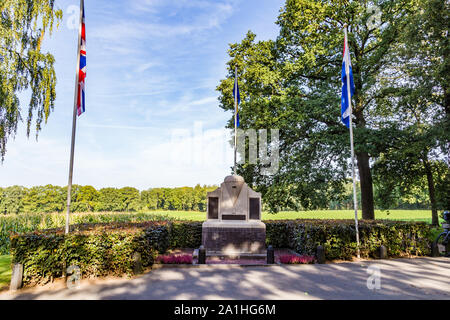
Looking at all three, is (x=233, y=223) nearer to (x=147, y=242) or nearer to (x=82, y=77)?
(x=147, y=242)

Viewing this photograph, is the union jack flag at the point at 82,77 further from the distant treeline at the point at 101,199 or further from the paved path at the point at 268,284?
the distant treeline at the point at 101,199

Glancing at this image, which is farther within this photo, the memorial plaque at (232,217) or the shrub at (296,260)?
the memorial plaque at (232,217)

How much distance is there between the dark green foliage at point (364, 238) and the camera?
951 centimetres

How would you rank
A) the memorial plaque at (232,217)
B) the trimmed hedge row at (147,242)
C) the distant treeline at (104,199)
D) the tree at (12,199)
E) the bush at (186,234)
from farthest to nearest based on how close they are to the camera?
the distant treeline at (104,199) → the tree at (12,199) → the bush at (186,234) → the memorial plaque at (232,217) → the trimmed hedge row at (147,242)

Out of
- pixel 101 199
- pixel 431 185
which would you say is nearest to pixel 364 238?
pixel 431 185

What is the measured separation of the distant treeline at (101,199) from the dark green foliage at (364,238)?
4607 cm

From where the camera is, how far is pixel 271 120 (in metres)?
16.2

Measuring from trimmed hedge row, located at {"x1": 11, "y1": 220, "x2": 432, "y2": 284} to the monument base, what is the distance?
171cm

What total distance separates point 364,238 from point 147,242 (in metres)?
8.08

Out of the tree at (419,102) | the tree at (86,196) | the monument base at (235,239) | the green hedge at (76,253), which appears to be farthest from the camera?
the tree at (86,196)

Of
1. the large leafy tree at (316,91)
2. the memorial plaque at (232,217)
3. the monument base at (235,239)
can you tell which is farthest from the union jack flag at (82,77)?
the large leafy tree at (316,91)
